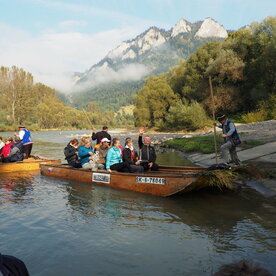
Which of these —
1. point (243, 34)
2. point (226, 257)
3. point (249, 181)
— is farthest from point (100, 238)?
point (243, 34)

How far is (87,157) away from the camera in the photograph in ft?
38.4

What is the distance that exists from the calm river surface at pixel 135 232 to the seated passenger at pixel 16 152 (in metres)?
5.20

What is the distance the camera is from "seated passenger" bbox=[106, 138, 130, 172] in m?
10.3

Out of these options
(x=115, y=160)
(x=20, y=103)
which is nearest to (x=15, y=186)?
(x=115, y=160)

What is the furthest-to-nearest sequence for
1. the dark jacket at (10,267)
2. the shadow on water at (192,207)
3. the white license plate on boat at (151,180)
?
the white license plate on boat at (151,180)
the shadow on water at (192,207)
the dark jacket at (10,267)

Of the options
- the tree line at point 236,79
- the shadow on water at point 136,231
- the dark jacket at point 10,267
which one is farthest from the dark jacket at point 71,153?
the tree line at point 236,79

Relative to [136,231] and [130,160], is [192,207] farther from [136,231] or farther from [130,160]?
[130,160]

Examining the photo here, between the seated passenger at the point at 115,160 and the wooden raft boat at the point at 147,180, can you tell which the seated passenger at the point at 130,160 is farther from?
the wooden raft boat at the point at 147,180

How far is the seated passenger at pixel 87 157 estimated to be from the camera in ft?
37.4

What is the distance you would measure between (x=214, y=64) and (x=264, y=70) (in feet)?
19.4

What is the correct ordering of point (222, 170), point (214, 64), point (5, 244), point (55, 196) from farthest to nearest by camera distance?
point (214, 64)
point (55, 196)
point (222, 170)
point (5, 244)

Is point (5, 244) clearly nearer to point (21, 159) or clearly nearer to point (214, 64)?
point (21, 159)

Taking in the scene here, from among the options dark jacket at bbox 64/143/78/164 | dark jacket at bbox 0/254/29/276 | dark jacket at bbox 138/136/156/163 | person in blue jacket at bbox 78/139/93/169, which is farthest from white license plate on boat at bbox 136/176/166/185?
dark jacket at bbox 0/254/29/276

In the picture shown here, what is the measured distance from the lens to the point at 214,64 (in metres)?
38.4
